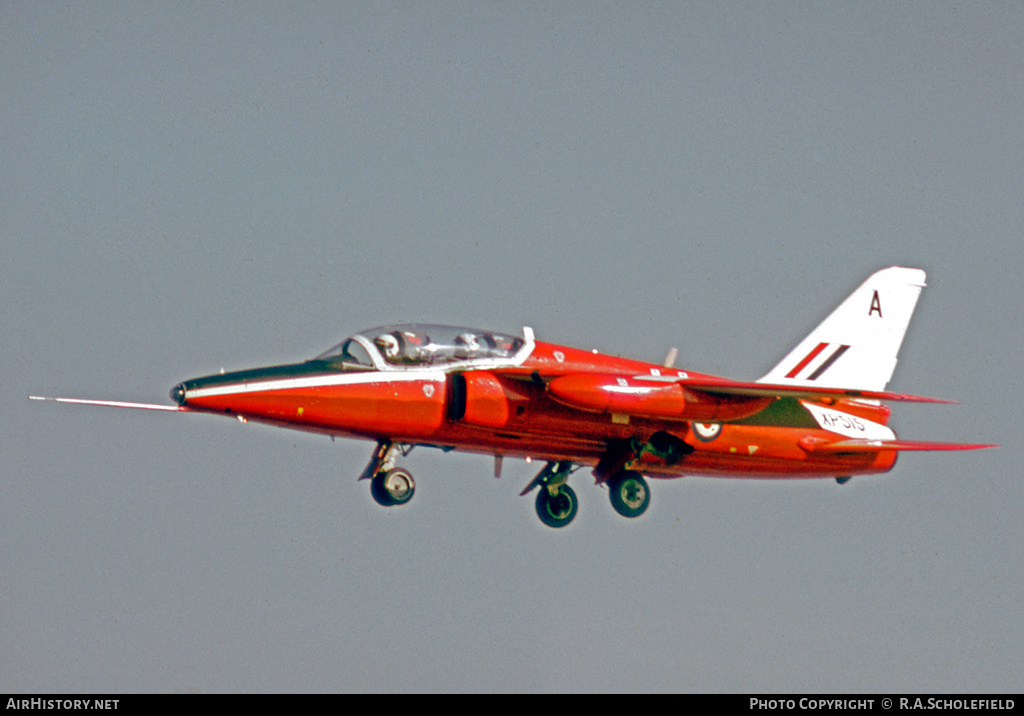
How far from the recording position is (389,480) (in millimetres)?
24406

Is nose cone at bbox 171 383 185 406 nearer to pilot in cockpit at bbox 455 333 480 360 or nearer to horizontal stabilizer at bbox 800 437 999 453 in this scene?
pilot in cockpit at bbox 455 333 480 360

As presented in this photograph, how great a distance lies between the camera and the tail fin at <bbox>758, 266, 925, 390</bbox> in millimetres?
28922

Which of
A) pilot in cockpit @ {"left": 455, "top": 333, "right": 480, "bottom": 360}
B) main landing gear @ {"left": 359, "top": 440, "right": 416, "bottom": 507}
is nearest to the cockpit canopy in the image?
pilot in cockpit @ {"left": 455, "top": 333, "right": 480, "bottom": 360}

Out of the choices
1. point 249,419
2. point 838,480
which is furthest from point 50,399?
point 838,480

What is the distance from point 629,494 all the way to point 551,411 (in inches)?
94.3

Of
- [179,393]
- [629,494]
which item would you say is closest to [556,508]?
[629,494]

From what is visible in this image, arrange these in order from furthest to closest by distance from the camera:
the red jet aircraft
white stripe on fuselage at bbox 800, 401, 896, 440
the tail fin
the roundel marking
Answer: the tail fin
white stripe on fuselage at bbox 800, 401, 896, 440
the roundel marking
the red jet aircraft

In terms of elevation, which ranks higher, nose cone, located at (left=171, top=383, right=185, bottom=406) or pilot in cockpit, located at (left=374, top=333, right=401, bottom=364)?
pilot in cockpit, located at (left=374, top=333, right=401, bottom=364)

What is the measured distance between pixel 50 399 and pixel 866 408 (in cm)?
1557

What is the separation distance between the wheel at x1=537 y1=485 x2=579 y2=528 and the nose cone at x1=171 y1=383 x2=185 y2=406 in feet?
24.6

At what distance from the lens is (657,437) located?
26125 mm

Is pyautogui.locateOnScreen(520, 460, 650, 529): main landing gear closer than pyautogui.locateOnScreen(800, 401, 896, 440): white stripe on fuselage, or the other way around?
pyautogui.locateOnScreen(520, 460, 650, 529): main landing gear
